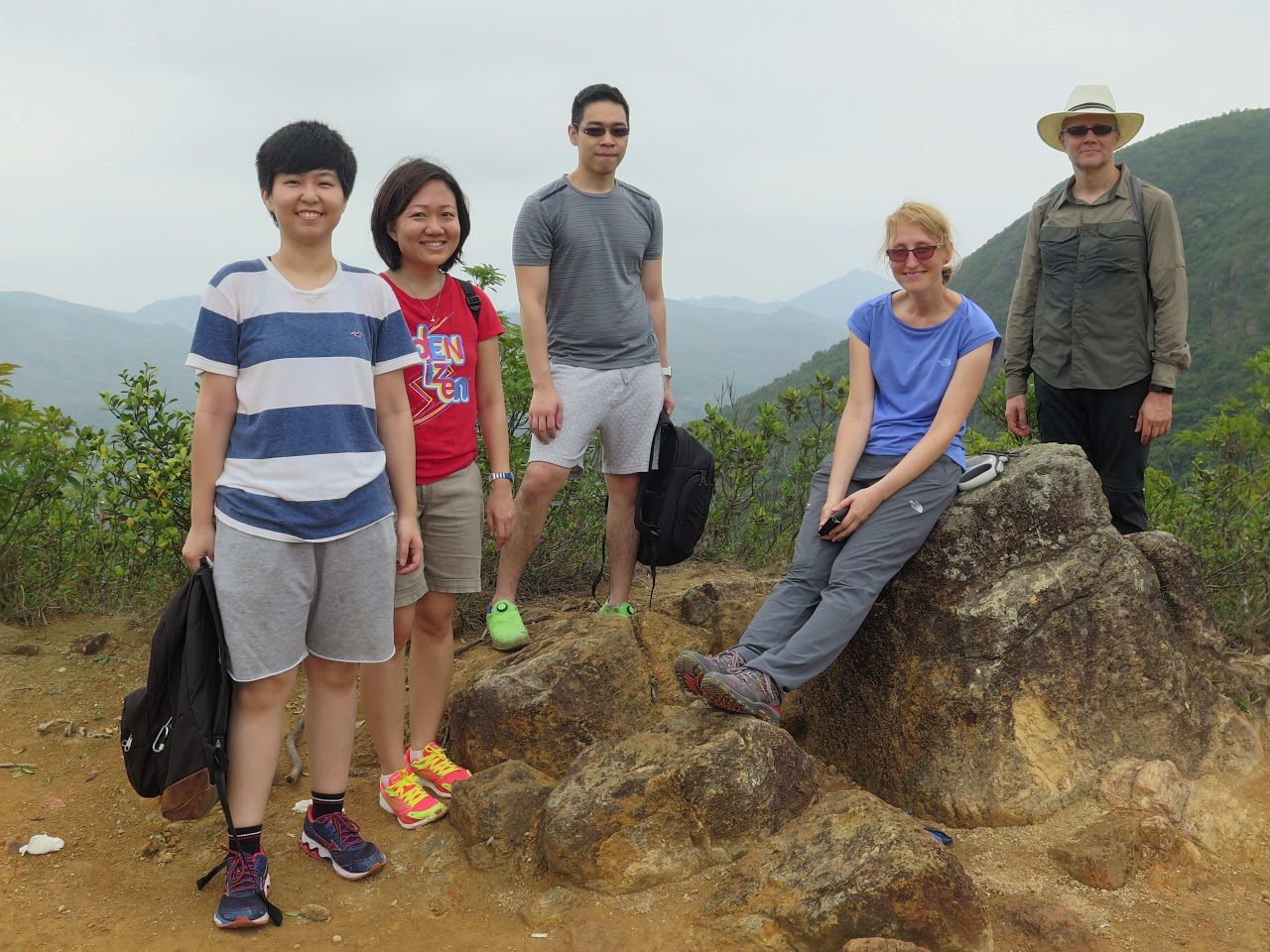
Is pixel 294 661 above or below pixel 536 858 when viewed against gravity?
above

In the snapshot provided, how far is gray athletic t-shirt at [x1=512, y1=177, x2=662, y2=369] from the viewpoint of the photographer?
420 cm

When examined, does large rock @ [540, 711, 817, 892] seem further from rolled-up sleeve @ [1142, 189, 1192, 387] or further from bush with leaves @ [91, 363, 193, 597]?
bush with leaves @ [91, 363, 193, 597]

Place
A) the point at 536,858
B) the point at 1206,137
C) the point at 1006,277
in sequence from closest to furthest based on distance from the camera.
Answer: the point at 536,858
the point at 1006,277
the point at 1206,137

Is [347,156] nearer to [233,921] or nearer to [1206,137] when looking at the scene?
[233,921]

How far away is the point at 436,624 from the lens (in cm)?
355

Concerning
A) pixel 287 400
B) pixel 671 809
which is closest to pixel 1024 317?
pixel 671 809

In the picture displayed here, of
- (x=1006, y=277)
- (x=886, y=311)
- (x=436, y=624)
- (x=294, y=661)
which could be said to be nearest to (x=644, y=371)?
(x=886, y=311)

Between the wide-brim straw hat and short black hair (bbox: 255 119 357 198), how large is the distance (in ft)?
10.2

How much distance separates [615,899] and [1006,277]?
169 feet

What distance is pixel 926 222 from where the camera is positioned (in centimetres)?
357

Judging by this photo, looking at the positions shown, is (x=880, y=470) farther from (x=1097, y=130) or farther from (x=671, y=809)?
(x=1097, y=130)

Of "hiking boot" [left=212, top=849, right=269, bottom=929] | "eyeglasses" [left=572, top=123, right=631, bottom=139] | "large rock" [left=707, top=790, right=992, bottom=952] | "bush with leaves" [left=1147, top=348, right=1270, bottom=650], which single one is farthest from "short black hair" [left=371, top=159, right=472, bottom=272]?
"bush with leaves" [left=1147, top=348, right=1270, bottom=650]

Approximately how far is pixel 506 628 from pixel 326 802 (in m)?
1.21

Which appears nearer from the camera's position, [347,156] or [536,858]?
[347,156]
